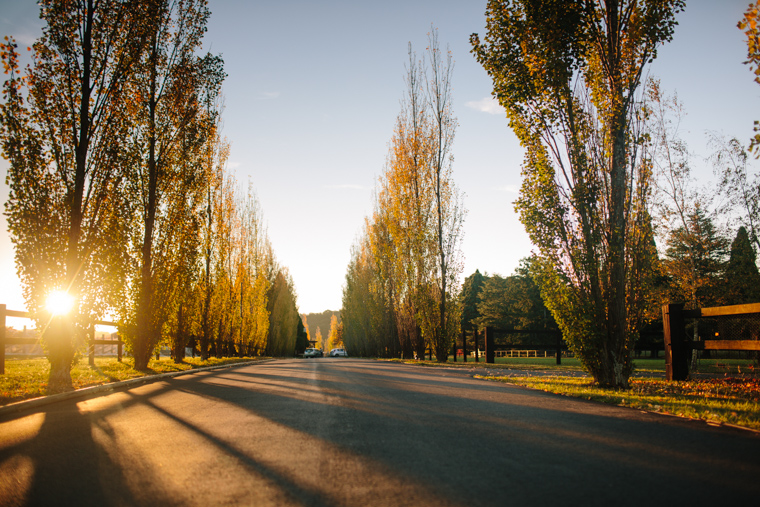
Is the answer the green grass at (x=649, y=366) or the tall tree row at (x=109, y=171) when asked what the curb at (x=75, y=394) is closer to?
the tall tree row at (x=109, y=171)

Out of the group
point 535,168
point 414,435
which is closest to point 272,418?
point 414,435

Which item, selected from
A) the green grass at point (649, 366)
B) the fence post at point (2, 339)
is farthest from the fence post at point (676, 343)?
the fence post at point (2, 339)

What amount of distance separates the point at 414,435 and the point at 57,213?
9.87m

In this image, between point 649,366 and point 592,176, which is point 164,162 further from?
point 649,366

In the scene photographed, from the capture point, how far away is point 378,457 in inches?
157

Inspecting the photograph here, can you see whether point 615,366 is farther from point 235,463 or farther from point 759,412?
point 235,463

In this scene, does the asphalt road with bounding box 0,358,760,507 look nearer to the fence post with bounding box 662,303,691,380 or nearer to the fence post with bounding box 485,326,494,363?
the fence post with bounding box 662,303,691,380

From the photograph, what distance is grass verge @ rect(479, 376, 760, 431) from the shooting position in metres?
5.49

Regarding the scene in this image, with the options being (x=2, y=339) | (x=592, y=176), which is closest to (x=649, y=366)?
(x=592, y=176)

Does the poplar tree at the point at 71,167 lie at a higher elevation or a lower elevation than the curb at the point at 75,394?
higher

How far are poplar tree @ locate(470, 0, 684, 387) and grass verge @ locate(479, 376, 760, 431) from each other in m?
1.01

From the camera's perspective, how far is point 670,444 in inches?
167

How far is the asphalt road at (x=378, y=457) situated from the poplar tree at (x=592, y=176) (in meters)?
3.30

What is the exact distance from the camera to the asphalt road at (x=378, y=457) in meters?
3.05
